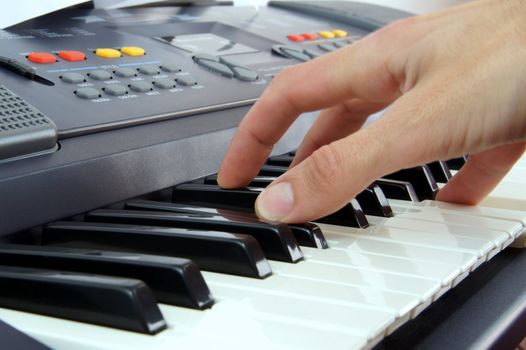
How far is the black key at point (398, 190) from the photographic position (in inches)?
30.6

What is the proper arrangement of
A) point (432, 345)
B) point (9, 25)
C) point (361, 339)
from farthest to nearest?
1. point (9, 25)
2. point (432, 345)
3. point (361, 339)

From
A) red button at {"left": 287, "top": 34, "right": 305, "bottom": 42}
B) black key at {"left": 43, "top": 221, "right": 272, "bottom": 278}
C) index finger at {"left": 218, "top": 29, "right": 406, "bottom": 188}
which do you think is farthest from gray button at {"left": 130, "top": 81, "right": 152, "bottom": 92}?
red button at {"left": 287, "top": 34, "right": 305, "bottom": 42}

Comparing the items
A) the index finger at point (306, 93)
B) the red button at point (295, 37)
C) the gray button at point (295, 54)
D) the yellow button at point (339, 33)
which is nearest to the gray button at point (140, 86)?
the index finger at point (306, 93)

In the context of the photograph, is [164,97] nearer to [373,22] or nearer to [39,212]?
[39,212]

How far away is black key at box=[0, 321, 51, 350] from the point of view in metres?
0.44

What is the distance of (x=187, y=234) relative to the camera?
0.55 meters

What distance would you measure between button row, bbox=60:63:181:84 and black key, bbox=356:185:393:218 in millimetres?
269

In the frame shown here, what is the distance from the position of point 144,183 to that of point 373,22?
830 mm

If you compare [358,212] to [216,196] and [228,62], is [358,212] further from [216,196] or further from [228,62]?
[228,62]

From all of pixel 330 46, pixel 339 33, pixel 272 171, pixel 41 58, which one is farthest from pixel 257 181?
pixel 339 33

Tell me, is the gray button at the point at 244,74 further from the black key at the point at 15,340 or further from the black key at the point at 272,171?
the black key at the point at 15,340

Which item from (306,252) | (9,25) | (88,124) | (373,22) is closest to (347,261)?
(306,252)

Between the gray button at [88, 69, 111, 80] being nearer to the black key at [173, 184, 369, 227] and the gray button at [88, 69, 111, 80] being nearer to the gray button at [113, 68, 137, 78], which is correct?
the gray button at [113, 68, 137, 78]

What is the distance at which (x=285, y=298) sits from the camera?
480 mm
